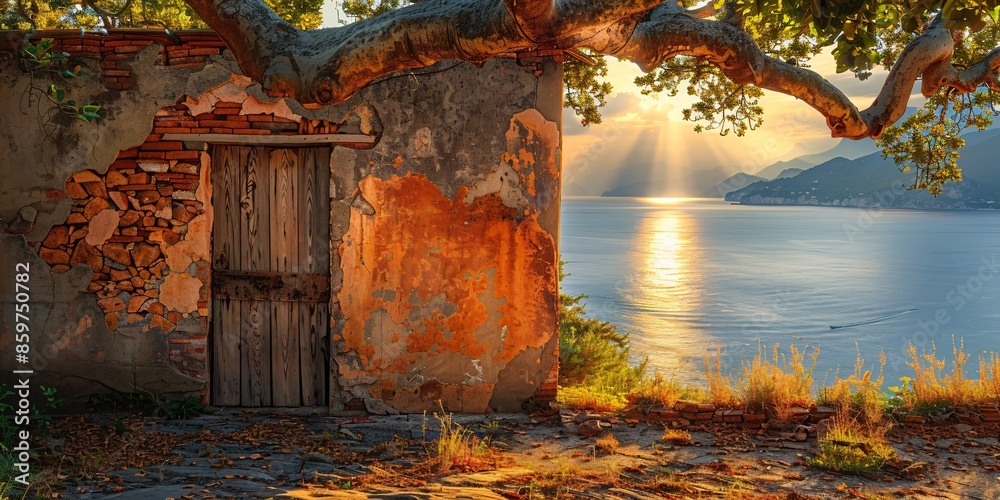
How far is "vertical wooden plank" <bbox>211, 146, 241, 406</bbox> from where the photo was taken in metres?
6.72

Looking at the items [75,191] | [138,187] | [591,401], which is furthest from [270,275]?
[591,401]

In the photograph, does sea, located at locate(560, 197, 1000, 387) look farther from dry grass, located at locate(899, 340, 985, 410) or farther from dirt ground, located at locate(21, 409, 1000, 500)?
dirt ground, located at locate(21, 409, 1000, 500)

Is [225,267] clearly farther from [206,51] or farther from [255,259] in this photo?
[206,51]

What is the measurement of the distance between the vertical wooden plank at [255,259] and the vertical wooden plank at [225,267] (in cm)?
8

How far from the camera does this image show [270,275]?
6.77 meters

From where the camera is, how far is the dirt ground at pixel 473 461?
4.71 meters

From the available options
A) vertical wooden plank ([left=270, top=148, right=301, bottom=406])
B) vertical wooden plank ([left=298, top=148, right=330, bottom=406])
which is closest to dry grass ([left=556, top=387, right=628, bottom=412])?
vertical wooden plank ([left=298, top=148, right=330, bottom=406])

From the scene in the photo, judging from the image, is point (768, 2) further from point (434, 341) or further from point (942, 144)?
point (942, 144)

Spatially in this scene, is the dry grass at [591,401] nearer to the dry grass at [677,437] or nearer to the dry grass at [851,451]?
the dry grass at [677,437]

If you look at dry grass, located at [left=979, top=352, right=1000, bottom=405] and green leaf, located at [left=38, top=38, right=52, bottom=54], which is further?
dry grass, located at [left=979, top=352, right=1000, bottom=405]

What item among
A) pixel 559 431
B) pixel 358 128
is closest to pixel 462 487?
pixel 559 431

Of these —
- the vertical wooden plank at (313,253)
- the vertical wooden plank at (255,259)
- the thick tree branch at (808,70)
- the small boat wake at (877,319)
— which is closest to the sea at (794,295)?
the small boat wake at (877,319)

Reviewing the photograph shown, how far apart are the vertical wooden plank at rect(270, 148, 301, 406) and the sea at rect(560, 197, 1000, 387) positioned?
8.44 meters

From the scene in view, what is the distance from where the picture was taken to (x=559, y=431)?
639cm
